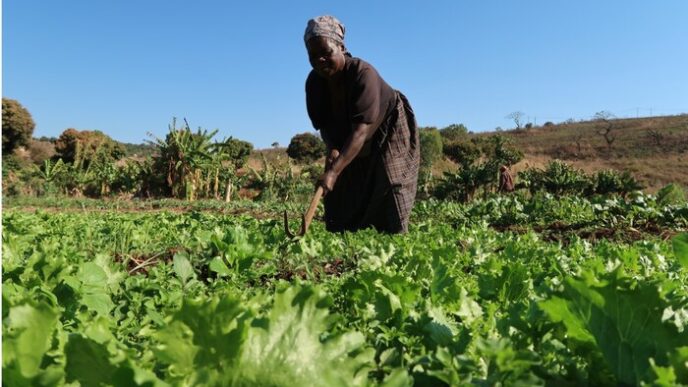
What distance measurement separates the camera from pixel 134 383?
0.68m

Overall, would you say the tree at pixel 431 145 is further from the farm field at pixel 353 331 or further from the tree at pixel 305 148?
the farm field at pixel 353 331

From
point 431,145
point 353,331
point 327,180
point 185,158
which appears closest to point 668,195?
point 327,180

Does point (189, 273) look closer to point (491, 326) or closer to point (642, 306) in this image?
point (491, 326)

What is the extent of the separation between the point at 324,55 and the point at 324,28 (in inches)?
7.6

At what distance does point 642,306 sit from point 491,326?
48cm

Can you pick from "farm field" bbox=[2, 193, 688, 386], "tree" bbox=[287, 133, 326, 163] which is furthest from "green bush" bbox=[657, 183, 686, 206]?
"tree" bbox=[287, 133, 326, 163]

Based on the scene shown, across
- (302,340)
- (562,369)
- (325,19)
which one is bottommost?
(562,369)

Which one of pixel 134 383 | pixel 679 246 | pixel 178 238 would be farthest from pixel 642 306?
pixel 178 238

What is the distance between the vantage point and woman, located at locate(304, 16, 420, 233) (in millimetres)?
4207

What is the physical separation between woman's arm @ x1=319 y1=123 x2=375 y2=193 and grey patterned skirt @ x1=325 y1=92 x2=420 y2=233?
35.6 inches

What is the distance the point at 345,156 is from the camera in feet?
13.1

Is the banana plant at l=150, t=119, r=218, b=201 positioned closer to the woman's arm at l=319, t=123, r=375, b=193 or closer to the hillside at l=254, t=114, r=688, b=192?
the woman's arm at l=319, t=123, r=375, b=193

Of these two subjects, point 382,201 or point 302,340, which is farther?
point 382,201

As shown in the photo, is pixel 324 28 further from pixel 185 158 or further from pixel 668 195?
pixel 185 158
